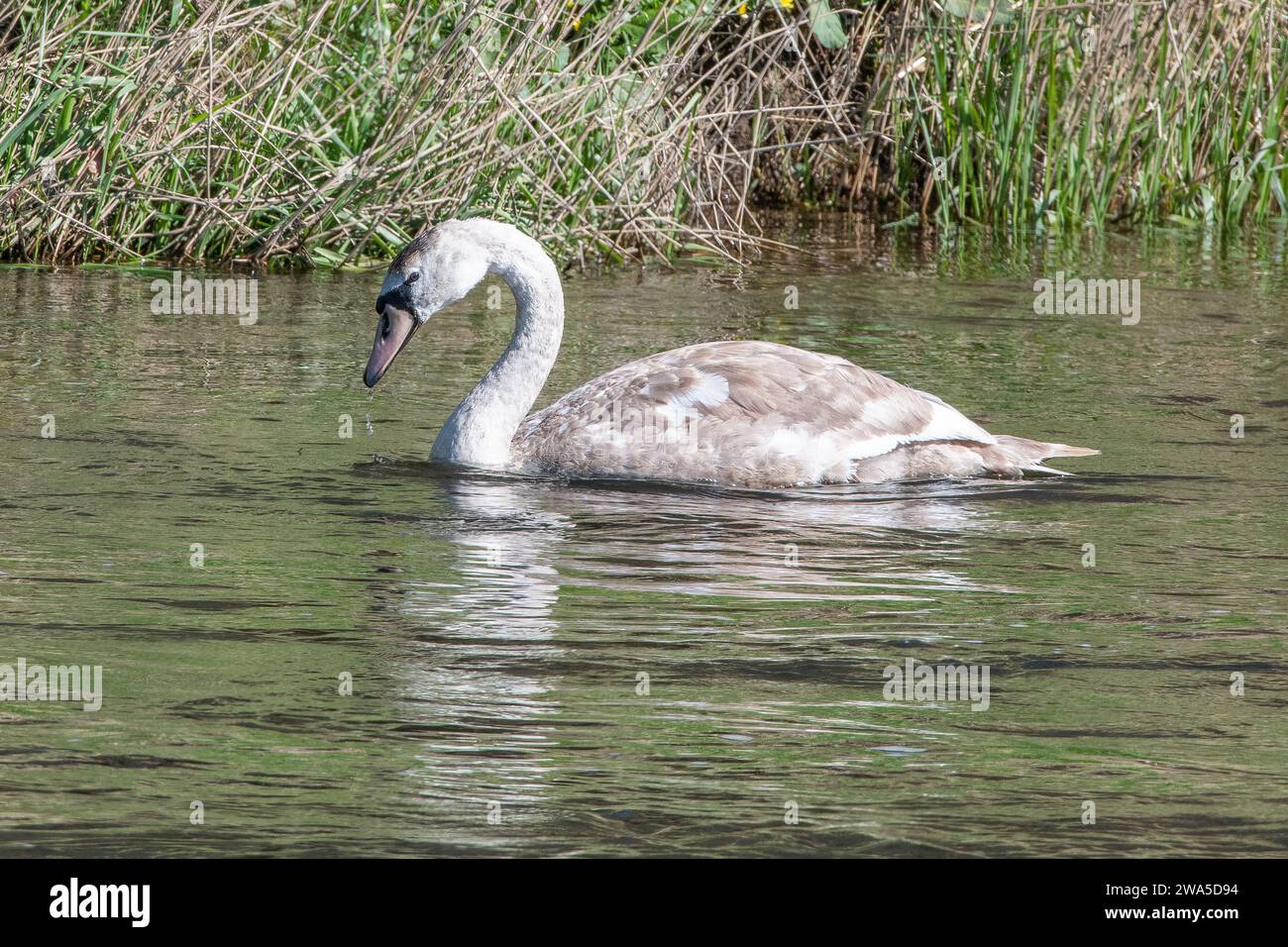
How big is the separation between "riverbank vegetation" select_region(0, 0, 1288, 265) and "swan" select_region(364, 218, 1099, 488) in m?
3.56

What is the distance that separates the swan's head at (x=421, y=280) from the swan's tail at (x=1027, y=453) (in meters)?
2.20

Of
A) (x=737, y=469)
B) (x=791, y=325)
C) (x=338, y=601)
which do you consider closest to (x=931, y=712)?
(x=338, y=601)

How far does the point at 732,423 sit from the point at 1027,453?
3.83ft

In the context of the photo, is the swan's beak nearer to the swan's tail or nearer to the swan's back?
the swan's back

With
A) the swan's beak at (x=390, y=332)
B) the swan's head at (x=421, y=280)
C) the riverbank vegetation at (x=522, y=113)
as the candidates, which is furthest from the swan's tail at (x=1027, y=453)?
the riverbank vegetation at (x=522, y=113)

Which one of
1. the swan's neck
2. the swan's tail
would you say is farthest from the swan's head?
the swan's tail

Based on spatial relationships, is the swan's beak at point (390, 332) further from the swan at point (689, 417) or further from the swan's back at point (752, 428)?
the swan's back at point (752, 428)

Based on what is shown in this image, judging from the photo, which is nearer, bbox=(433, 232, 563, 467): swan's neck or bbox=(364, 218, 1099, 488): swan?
bbox=(364, 218, 1099, 488): swan

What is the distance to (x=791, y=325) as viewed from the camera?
35.9ft

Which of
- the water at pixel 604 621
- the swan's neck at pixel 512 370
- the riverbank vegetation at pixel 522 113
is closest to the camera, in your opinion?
the water at pixel 604 621

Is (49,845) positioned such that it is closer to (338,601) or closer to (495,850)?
(495,850)

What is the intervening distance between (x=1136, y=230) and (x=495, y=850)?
11753 millimetres

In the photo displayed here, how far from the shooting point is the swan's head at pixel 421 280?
26.5 feet

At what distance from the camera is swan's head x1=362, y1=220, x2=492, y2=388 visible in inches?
318
